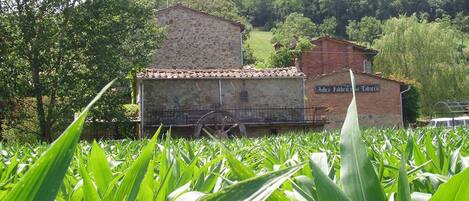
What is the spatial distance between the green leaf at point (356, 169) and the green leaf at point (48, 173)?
28cm

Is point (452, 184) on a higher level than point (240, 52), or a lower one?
lower

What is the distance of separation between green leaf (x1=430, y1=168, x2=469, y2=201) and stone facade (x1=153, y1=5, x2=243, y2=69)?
26.6m

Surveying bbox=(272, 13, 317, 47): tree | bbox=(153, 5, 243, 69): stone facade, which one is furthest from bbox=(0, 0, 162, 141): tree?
bbox=(272, 13, 317, 47): tree

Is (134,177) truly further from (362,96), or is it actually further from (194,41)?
(362,96)

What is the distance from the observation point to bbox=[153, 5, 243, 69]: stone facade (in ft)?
88.4

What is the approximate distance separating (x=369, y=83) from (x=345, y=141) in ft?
97.6

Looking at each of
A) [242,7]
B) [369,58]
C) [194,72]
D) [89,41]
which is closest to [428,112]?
[369,58]

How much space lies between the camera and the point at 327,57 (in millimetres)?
38250

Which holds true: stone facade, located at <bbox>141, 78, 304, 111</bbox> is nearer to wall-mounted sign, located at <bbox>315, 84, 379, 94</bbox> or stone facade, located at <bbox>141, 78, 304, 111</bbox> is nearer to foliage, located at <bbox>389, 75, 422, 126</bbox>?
wall-mounted sign, located at <bbox>315, 84, 379, 94</bbox>

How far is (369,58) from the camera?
1559 inches

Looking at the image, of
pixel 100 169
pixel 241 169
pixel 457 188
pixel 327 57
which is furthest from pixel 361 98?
pixel 457 188

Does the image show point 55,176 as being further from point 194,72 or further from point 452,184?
point 194,72

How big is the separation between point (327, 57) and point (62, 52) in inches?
921

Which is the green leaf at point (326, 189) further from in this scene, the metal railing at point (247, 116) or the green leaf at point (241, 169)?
the metal railing at point (247, 116)
